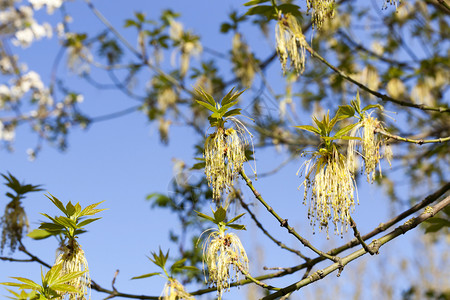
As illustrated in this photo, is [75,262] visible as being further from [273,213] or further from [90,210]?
[273,213]

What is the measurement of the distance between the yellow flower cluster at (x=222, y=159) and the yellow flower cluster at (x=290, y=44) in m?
0.54

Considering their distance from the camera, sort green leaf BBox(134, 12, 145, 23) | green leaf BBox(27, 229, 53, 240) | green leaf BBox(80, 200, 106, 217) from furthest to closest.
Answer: green leaf BBox(134, 12, 145, 23), green leaf BBox(27, 229, 53, 240), green leaf BBox(80, 200, 106, 217)

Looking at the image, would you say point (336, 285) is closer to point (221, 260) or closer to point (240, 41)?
point (240, 41)

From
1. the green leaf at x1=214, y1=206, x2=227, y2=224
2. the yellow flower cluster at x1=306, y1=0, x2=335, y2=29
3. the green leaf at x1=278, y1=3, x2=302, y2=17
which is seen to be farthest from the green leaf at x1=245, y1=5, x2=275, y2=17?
the green leaf at x1=214, y1=206, x2=227, y2=224

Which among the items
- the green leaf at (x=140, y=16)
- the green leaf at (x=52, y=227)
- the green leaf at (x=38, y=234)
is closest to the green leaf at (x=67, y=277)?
the green leaf at (x=52, y=227)

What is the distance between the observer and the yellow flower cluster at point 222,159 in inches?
46.4

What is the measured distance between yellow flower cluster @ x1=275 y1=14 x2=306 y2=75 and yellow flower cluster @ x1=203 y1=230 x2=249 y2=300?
27.8 inches

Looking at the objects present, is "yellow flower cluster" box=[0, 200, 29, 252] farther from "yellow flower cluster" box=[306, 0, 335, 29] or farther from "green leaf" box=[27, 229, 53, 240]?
"yellow flower cluster" box=[306, 0, 335, 29]

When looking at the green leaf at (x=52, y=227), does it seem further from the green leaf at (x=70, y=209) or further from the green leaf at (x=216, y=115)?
the green leaf at (x=216, y=115)

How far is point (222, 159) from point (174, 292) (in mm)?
485

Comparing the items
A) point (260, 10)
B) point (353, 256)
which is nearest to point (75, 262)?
point (353, 256)

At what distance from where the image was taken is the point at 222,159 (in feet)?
3.90

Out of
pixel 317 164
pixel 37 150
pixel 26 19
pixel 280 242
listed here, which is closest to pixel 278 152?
pixel 280 242

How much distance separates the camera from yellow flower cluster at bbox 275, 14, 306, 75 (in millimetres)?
1663
